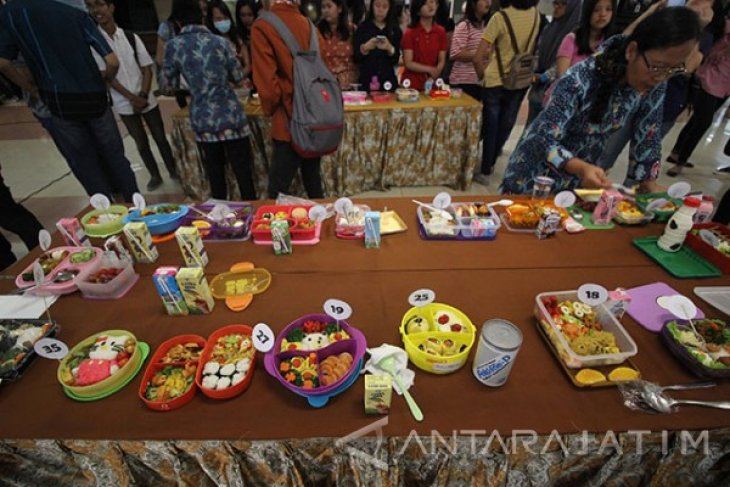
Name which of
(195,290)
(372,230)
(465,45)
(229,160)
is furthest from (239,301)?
(465,45)

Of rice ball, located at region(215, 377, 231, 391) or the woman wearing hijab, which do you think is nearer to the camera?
rice ball, located at region(215, 377, 231, 391)

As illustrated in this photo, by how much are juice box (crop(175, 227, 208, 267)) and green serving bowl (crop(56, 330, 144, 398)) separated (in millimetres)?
311

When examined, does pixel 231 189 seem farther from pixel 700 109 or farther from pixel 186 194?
pixel 700 109

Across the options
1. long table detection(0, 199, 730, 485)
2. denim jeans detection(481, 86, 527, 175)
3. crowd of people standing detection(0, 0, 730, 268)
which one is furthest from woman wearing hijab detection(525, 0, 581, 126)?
long table detection(0, 199, 730, 485)

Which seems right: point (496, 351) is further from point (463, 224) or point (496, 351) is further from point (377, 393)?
point (463, 224)

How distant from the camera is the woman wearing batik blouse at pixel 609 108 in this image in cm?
121

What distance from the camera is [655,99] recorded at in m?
1.56

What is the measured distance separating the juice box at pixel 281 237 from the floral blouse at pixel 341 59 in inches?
91.1

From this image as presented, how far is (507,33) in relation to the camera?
281cm

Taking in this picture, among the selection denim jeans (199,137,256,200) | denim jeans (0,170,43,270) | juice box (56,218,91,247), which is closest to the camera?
juice box (56,218,91,247)

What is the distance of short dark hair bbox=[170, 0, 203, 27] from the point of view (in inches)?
80.5

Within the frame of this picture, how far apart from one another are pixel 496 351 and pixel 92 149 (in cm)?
285

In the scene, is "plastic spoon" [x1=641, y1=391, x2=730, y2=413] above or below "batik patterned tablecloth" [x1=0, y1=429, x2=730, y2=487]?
above

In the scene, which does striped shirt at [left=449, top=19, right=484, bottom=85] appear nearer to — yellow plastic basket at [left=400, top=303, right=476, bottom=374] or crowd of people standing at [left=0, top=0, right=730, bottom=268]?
crowd of people standing at [left=0, top=0, right=730, bottom=268]
